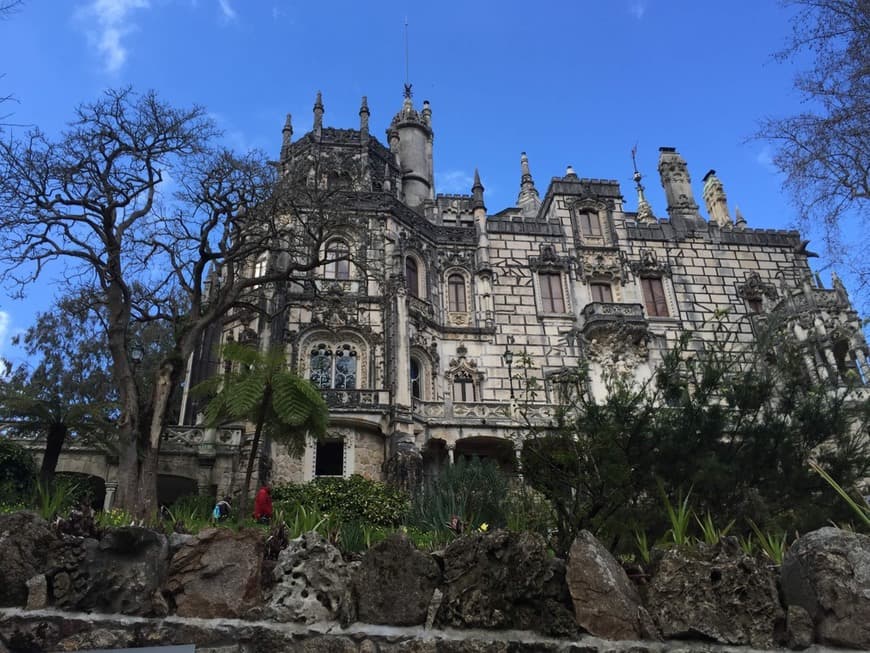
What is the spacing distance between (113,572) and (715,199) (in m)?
35.6

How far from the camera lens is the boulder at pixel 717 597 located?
4.32 metres

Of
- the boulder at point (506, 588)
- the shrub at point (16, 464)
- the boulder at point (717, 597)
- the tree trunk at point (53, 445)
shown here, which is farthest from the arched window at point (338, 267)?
the boulder at point (717, 597)

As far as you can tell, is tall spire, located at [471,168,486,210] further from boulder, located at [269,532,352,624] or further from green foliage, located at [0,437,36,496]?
boulder, located at [269,532,352,624]

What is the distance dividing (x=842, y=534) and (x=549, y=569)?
6.68 feet

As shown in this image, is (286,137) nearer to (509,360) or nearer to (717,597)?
(509,360)

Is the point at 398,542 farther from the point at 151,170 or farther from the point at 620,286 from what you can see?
the point at 620,286

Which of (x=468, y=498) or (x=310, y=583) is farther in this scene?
(x=468, y=498)

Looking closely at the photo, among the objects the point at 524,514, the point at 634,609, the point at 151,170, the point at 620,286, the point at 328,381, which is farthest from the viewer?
the point at 620,286

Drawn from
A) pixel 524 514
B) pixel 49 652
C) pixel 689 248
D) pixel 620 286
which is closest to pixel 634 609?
pixel 49 652

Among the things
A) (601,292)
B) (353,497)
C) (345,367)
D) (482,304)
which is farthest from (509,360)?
(353,497)

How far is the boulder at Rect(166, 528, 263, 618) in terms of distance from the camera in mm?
4848

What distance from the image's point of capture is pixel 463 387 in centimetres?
2489

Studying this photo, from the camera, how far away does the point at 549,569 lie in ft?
15.4

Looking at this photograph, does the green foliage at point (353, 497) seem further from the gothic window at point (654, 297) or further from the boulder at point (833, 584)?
the gothic window at point (654, 297)
